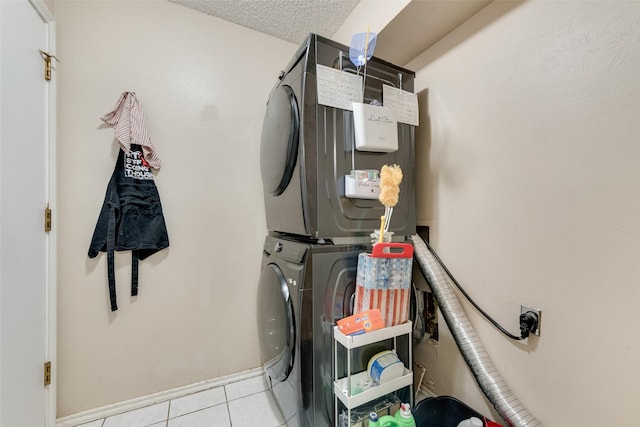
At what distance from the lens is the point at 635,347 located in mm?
742

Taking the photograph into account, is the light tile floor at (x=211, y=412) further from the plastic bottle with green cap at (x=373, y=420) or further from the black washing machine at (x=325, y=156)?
the black washing machine at (x=325, y=156)

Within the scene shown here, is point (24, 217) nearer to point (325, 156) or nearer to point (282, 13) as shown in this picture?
point (325, 156)

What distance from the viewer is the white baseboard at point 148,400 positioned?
134 cm

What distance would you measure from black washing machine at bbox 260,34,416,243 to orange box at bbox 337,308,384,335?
0.33m

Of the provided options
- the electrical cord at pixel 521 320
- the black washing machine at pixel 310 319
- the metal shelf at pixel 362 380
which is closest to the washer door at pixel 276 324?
the black washing machine at pixel 310 319

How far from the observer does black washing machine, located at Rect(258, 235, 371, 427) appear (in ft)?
3.37

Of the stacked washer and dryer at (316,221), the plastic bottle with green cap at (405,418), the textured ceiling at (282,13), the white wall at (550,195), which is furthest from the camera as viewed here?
the textured ceiling at (282,13)

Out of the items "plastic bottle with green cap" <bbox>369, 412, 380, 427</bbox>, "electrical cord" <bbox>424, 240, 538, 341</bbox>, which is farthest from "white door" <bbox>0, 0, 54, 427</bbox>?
"electrical cord" <bbox>424, 240, 538, 341</bbox>

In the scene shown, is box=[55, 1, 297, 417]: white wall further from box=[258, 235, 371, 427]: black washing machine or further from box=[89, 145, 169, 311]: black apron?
box=[258, 235, 371, 427]: black washing machine

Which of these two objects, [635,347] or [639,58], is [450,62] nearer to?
[639,58]

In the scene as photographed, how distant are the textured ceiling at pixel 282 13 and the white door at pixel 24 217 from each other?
88 centimetres

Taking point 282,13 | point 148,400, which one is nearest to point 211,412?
point 148,400

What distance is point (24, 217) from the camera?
1.09 m

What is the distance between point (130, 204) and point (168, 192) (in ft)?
0.68
